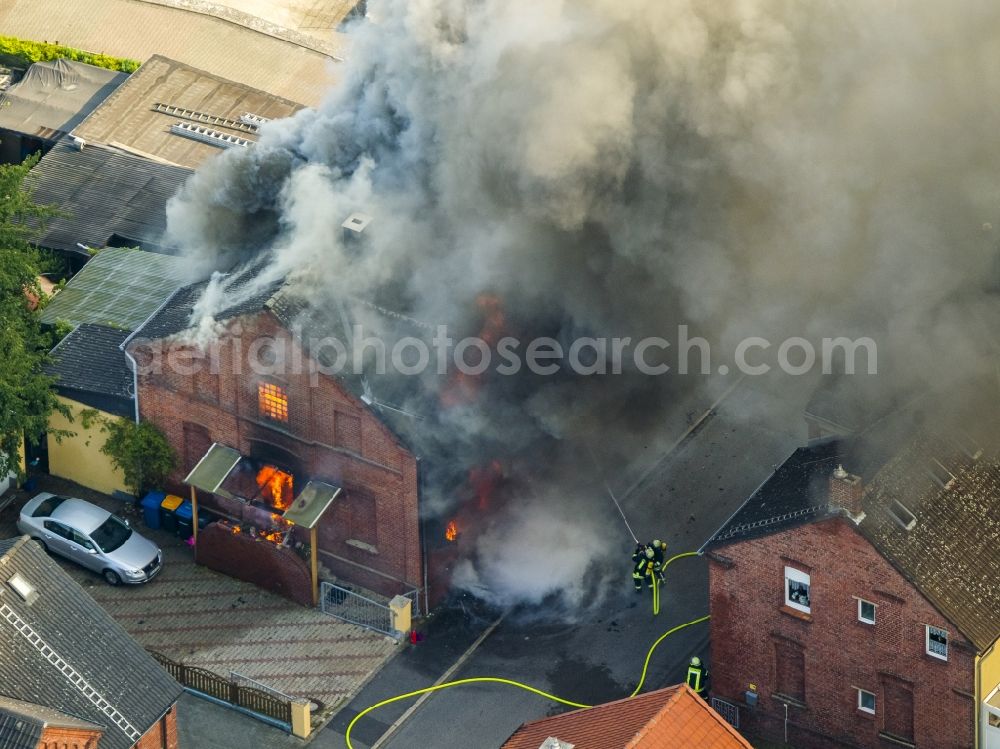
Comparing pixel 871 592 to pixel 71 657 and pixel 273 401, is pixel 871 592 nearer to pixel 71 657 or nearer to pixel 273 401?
pixel 273 401

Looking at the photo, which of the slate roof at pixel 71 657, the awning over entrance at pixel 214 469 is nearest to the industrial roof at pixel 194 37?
the awning over entrance at pixel 214 469

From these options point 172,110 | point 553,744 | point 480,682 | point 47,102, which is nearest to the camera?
point 553,744

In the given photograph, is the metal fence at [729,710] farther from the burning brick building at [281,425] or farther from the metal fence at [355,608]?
the metal fence at [355,608]

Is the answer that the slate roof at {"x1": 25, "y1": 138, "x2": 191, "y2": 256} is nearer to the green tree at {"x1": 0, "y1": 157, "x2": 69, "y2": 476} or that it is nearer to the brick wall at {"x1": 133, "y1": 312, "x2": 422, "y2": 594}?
the green tree at {"x1": 0, "y1": 157, "x2": 69, "y2": 476}

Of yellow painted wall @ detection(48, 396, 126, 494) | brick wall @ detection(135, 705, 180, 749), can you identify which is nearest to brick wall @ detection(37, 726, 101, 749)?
brick wall @ detection(135, 705, 180, 749)

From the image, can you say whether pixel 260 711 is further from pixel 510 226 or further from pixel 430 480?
pixel 510 226

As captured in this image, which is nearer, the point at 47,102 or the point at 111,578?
the point at 111,578

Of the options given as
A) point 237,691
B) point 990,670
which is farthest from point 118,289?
point 990,670
